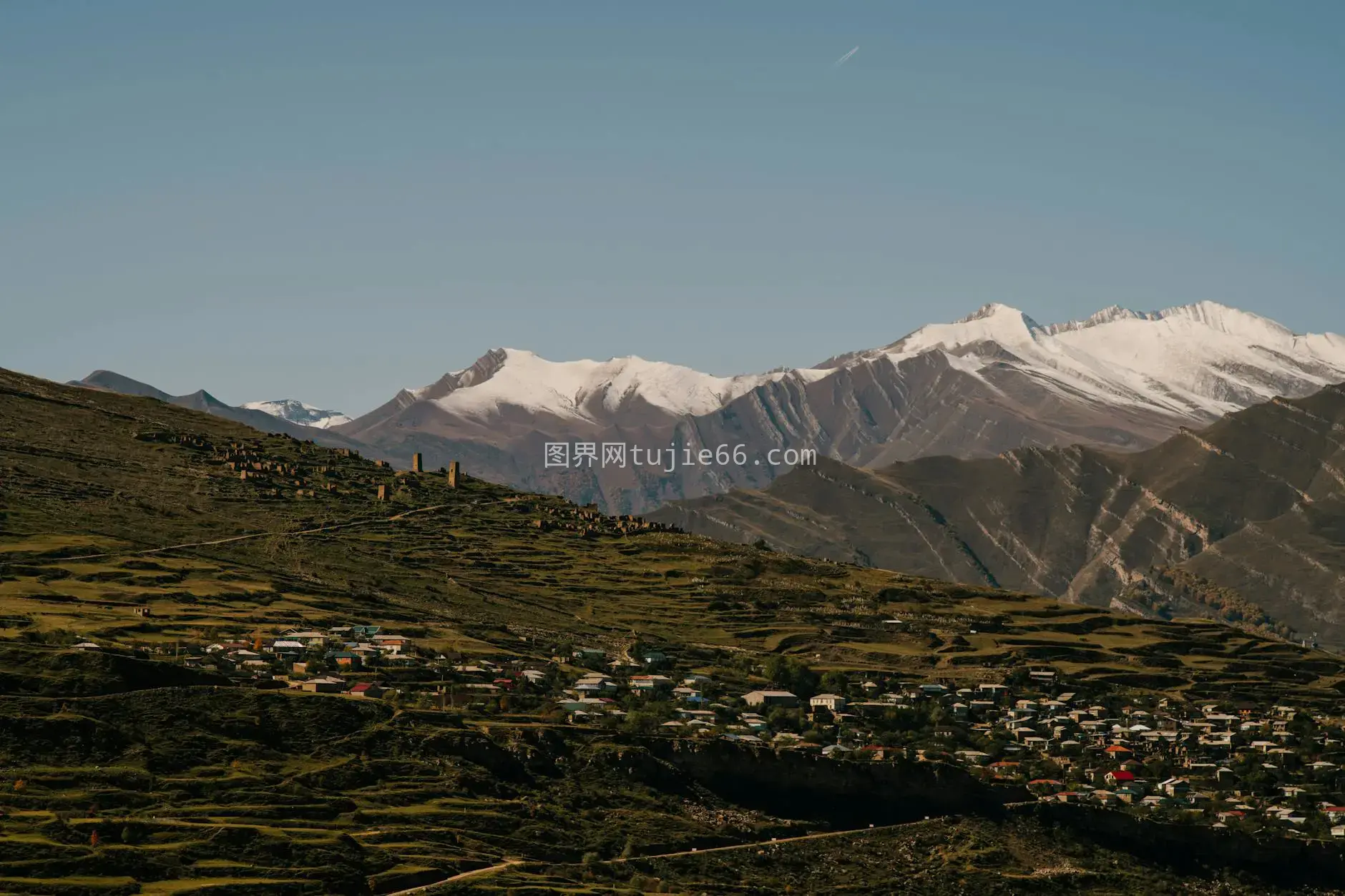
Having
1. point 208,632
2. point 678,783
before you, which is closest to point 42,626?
point 208,632

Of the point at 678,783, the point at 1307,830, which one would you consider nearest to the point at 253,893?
the point at 678,783

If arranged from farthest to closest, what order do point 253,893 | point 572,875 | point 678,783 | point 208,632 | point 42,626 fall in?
1. point 208,632
2. point 42,626
3. point 678,783
4. point 572,875
5. point 253,893

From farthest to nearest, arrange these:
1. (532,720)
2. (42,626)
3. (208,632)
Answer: (208,632) < (42,626) < (532,720)

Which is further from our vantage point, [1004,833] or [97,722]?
[1004,833]

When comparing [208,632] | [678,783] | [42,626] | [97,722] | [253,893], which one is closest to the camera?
[253,893]

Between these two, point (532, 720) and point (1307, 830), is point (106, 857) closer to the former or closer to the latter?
point (532, 720)

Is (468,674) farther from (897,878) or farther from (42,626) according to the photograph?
(897,878)

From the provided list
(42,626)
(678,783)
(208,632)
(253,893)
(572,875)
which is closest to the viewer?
(253,893)

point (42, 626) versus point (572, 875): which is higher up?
point (42, 626)

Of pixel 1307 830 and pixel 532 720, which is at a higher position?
pixel 532 720

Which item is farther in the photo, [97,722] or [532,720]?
[532,720]
